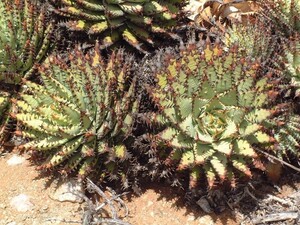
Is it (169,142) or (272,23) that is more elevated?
(272,23)

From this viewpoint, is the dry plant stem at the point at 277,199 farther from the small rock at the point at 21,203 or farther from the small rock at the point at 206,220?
the small rock at the point at 21,203

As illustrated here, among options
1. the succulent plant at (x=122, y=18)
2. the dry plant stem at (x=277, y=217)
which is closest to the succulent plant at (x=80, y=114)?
the succulent plant at (x=122, y=18)

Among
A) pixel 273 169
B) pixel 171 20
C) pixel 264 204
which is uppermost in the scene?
pixel 171 20

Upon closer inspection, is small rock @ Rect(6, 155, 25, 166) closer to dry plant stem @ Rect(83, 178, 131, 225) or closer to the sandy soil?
the sandy soil

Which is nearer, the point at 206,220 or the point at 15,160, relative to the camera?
the point at 206,220

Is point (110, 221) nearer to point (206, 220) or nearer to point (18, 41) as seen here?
point (206, 220)

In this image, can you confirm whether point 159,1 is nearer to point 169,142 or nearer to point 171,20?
point 171,20

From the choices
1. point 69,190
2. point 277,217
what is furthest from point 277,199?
point 69,190

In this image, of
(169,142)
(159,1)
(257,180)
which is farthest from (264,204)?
(159,1)
